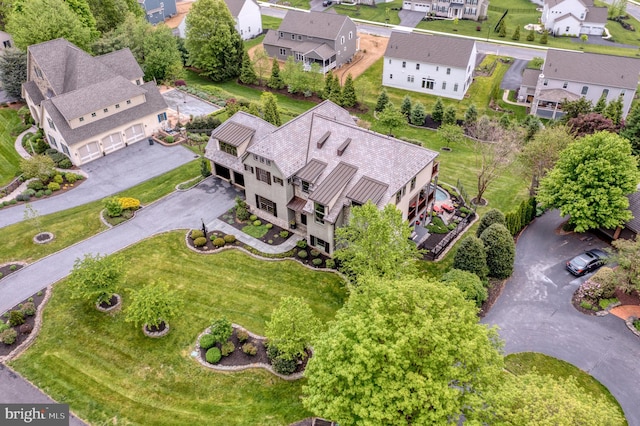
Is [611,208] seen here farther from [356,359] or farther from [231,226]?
[231,226]

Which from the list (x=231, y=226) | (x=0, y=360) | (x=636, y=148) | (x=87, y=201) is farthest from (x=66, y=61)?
(x=636, y=148)

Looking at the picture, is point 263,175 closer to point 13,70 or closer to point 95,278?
point 95,278

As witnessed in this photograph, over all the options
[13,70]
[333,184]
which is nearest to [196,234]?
[333,184]

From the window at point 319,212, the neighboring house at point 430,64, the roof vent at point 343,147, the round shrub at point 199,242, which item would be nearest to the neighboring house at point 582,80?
Result: the neighboring house at point 430,64

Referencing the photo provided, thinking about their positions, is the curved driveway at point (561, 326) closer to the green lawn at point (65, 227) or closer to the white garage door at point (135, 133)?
the green lawn at point (65, 227)

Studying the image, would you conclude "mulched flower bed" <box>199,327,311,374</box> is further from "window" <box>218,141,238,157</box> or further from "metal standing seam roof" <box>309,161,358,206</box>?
"window" <box>218,141,238,157</box>

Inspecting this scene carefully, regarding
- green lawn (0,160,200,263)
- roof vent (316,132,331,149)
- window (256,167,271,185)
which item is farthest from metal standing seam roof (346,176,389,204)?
green lawn (0,160,200,263)
